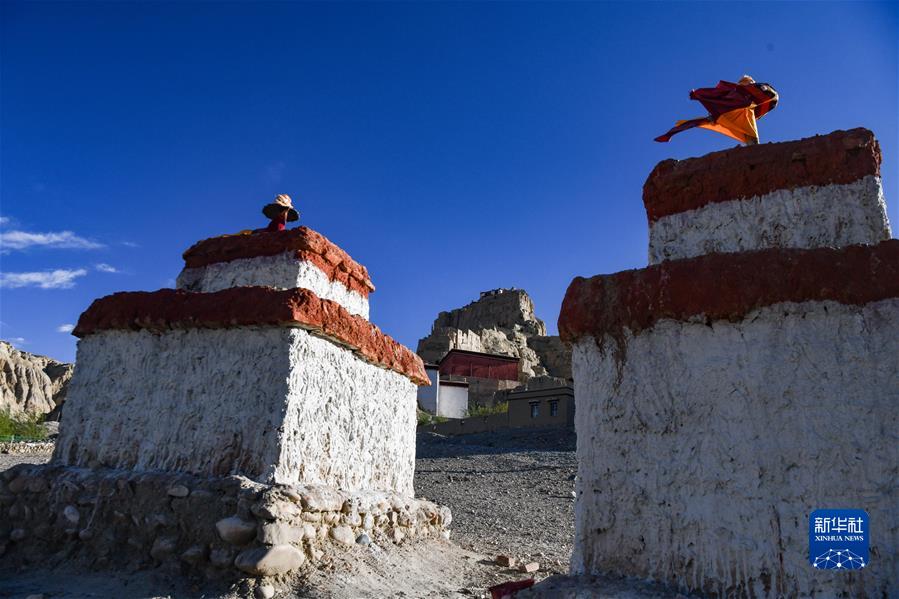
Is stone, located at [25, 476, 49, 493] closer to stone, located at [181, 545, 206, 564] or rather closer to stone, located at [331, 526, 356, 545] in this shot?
stone, located at [181, 545, 206, 564]

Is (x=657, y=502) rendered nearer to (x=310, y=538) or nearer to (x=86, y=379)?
(x=310, y=538)

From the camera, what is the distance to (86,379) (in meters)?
5.48

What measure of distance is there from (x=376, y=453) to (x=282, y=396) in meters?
1.60

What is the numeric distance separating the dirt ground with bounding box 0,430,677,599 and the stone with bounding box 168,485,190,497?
1.80 ft

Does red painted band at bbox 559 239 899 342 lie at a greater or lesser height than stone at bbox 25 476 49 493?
greater

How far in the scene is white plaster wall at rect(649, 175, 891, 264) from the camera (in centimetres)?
310

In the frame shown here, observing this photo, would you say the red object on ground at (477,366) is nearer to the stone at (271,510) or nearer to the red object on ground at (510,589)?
the stone at (271,510)

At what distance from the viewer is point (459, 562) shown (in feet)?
20.6

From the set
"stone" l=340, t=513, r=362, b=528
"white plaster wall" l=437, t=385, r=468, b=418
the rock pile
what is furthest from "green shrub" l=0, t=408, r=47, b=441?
the rock pile

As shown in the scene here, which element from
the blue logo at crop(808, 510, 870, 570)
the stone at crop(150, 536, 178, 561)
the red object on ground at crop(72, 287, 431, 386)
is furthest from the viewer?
the red object on ground at crop(72, 287, 431, 386)

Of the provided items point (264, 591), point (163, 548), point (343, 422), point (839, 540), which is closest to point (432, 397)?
point (343, 422)

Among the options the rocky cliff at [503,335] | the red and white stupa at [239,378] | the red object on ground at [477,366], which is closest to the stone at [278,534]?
the red and white stupa at [239,378]

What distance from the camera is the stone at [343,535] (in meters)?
4.98

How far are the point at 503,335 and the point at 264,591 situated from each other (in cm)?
4840
